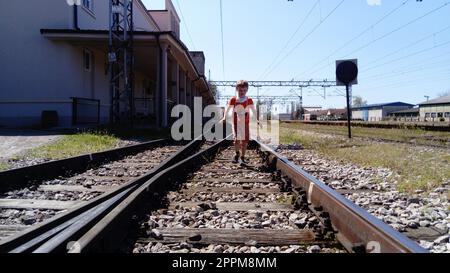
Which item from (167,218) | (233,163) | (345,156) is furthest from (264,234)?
(345,156)

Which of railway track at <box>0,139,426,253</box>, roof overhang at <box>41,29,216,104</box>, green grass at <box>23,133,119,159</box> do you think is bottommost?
railway track at <box>0,139,426,253</box>

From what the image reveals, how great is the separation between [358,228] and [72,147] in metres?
7.67

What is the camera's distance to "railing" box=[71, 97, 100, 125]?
16.5 meters

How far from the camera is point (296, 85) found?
64.6 meters

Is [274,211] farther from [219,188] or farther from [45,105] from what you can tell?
[45,105]

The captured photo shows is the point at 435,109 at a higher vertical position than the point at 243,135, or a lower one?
higher

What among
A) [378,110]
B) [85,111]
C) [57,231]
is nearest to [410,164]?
[57,231]

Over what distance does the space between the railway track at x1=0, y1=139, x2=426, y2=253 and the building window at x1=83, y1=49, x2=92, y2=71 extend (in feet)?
48.7

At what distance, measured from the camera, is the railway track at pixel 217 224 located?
2338mm

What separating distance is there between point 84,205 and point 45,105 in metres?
14.5

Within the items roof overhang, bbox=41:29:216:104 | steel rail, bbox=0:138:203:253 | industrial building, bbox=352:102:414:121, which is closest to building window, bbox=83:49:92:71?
roof overhang, bbox=41:29:216:104

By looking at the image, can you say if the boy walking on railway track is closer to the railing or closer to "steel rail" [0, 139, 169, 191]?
"steel rail" [0, 139, 169, 191]

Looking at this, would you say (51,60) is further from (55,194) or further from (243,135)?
(55,194)

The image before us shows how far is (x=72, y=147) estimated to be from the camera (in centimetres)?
895
